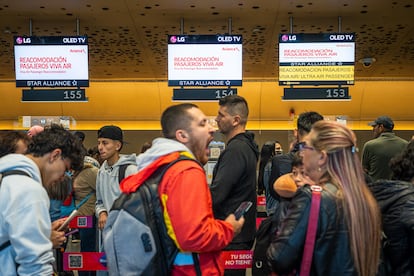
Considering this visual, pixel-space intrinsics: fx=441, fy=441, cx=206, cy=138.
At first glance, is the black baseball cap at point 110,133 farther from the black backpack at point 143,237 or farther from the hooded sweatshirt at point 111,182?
the black backpack at point 143,237

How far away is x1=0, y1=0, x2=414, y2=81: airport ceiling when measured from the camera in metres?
5.22

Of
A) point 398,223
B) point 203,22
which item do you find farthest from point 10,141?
point 203,22

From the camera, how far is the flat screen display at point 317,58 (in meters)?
5.82

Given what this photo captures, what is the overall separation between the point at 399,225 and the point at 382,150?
3979mm

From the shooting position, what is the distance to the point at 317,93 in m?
5.87

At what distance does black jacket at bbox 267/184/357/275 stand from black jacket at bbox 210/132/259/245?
41.3 inches

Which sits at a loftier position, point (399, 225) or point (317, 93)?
point (317, 93)

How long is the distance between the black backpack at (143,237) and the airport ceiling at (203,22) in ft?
12.1

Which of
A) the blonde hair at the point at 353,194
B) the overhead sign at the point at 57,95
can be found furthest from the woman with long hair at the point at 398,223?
the overhead sign at the point at 57,95

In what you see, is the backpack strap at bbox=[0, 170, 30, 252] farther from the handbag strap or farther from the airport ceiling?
the airport ceiling

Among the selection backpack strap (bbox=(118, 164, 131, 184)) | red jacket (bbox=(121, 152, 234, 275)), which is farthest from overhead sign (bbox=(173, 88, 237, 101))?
red jacket (bbox=(121, 152, 234, 275))

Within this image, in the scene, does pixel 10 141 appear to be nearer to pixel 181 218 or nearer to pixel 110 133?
pixel 181 218

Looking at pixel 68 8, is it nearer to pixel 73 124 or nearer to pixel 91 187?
pixel 91 187

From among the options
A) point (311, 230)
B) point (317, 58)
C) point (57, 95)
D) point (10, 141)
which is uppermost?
point (317, 58)
